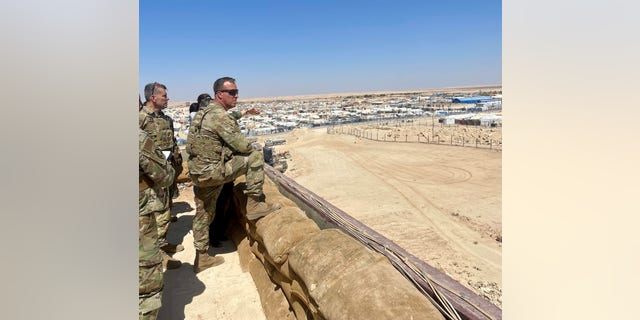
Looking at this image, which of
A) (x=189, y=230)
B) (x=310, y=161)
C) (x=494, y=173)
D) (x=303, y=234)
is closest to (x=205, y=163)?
(x=303, y=234)

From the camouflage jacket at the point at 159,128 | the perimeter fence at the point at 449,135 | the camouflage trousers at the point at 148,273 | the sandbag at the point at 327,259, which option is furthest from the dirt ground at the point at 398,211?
the perimeter fence at the point at 449,135

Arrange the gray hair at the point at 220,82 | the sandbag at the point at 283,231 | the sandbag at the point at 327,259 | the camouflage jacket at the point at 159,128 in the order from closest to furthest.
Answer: the sandbag at the point at 327,259 → the sandbag at the point at 283,231 → the gray hair at the point at 220,82 → the camouflage jacket at the point at 159,128

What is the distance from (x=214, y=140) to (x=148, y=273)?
5.12ft

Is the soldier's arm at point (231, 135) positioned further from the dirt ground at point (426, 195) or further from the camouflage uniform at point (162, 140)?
the dirt ground at point (426, 195)

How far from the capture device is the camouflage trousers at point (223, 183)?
3.78 meters

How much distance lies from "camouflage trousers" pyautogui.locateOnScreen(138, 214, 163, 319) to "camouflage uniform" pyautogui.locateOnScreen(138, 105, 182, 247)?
127cm

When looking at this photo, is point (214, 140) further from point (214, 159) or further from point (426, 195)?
point (426, 195)

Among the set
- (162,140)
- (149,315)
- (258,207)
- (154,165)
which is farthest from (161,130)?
(149,315)

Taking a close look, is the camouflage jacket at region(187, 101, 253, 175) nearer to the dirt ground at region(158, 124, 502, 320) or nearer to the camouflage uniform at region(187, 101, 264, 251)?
the camouflage uniform at region(187, 101, 264, 251)

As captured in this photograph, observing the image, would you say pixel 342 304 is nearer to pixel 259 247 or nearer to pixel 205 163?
pixel 259 247

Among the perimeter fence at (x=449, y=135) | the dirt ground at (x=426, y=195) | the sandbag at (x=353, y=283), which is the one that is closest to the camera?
the sandbag at (x=353, y=283)
